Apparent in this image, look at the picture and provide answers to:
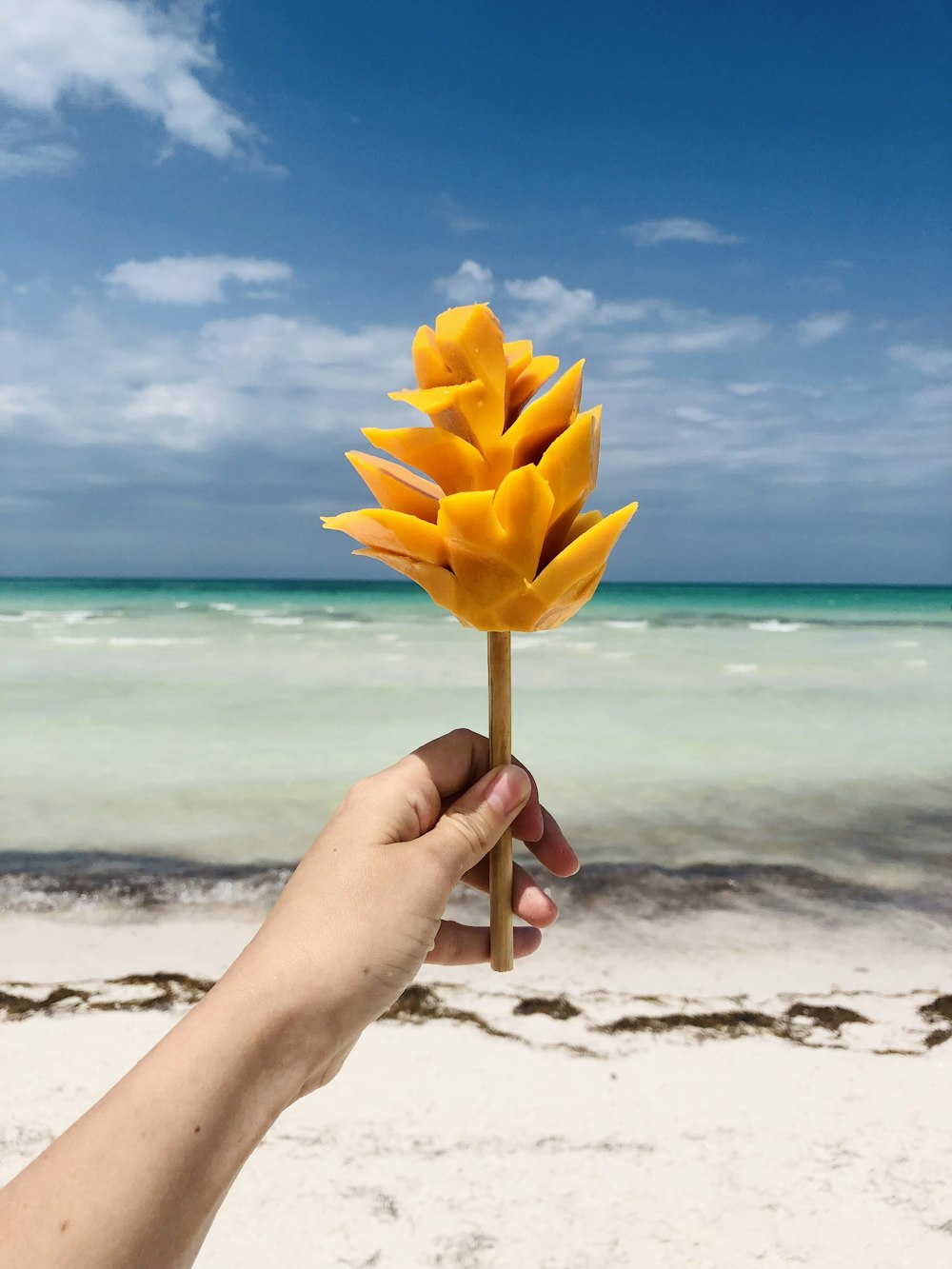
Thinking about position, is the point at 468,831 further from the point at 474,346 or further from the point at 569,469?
the point at 474,346

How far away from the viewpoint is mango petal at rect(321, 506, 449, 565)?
38.9 inches

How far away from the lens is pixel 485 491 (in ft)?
3.15

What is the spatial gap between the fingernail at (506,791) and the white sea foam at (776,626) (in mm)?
17371

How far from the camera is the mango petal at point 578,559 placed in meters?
0.98

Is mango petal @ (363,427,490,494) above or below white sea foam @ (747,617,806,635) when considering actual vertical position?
A: above

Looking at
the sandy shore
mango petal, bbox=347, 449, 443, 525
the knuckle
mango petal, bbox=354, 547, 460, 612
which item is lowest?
the sandy shore

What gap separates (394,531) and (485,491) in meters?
0.11

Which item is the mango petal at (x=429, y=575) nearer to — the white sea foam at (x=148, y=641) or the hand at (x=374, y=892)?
the hand at (x=374, y=892)

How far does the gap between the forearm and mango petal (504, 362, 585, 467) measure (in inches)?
26.5

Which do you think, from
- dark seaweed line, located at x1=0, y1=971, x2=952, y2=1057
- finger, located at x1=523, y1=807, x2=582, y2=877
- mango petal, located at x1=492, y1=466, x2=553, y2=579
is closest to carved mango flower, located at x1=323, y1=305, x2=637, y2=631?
mango petal, located at x1=492, y1=466, x2=553, y2=579

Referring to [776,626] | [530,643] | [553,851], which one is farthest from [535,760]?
[776,626]

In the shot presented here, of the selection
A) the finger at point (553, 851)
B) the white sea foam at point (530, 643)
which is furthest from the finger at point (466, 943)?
the white sea foam at point (530, 643)

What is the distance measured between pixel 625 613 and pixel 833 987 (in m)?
21.7

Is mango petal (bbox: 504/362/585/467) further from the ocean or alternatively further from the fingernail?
the ocean
